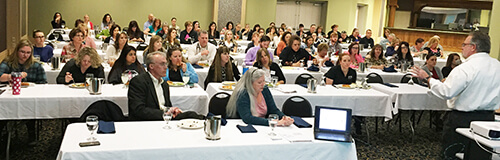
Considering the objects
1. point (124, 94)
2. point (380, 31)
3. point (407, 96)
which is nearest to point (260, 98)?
point (124, 94)

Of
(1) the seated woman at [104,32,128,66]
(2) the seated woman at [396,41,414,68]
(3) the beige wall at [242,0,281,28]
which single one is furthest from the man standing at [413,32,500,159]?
(3) the beige wall at [242,0,281,28]

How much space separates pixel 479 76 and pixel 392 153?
5.40 ft

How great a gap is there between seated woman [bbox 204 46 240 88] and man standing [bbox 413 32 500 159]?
2651mm

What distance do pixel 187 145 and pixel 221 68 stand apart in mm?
3243

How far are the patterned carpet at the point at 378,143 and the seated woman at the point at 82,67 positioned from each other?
2.34ft

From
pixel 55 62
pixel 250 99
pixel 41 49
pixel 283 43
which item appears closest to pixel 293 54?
pixel 283 43

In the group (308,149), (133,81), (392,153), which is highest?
(133,81)

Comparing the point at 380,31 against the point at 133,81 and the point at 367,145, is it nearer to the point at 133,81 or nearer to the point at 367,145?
the point at 367,145

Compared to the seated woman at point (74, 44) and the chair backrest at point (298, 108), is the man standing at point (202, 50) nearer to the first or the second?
the seated woman at point (74, 44)

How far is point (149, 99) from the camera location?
4328 millimetres

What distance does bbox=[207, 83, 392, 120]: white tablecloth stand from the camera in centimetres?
543

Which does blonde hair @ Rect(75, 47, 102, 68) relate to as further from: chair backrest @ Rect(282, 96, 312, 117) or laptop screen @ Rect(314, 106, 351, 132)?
laptop screen @ Rect(314, 106, 351, 132)

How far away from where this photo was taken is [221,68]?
20.8 ft

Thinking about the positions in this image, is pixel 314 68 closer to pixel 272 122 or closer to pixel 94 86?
pixel 94 86
